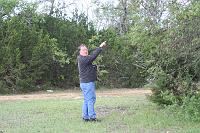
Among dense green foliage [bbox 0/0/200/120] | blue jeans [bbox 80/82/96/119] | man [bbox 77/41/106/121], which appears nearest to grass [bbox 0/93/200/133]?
blue jeans [bbox 80/82/96/119]

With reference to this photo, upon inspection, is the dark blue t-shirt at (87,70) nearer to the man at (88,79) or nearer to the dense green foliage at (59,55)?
the man at (88,79)

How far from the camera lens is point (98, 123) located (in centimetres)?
1206

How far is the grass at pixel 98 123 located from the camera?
1118cm

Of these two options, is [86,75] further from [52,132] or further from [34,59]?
[34,59]

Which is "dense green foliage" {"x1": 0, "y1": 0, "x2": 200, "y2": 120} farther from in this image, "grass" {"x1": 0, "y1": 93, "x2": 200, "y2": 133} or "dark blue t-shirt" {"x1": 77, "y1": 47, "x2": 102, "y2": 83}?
"dark blue t-shirt" {"x1": 77, "y1": 47, "x2": 102, "y2": 83}

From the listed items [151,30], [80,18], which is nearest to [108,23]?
[80,18]

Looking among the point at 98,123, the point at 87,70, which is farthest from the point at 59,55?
the point at 98,123

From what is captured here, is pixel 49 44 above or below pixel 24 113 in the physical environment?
above

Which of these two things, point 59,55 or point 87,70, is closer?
point 87,70

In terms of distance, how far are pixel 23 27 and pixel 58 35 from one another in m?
2.95

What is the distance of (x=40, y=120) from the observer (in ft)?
42.3

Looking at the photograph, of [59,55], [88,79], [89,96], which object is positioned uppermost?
[59,55]

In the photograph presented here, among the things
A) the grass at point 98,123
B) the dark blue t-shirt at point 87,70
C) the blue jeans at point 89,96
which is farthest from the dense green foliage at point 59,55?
the blue jeans at point 89,96

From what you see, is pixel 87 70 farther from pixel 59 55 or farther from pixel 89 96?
pixel 59 55
